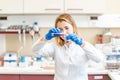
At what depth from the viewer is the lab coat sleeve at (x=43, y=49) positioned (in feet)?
5.99

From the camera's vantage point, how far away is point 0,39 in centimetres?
332

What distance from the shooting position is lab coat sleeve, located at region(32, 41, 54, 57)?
183 cm

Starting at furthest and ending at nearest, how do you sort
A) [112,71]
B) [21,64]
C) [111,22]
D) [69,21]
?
[111,22], [21,64], [112,71], [69,21]

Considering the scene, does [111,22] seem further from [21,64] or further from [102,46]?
[21,64]

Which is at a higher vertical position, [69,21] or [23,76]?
[69,21]
